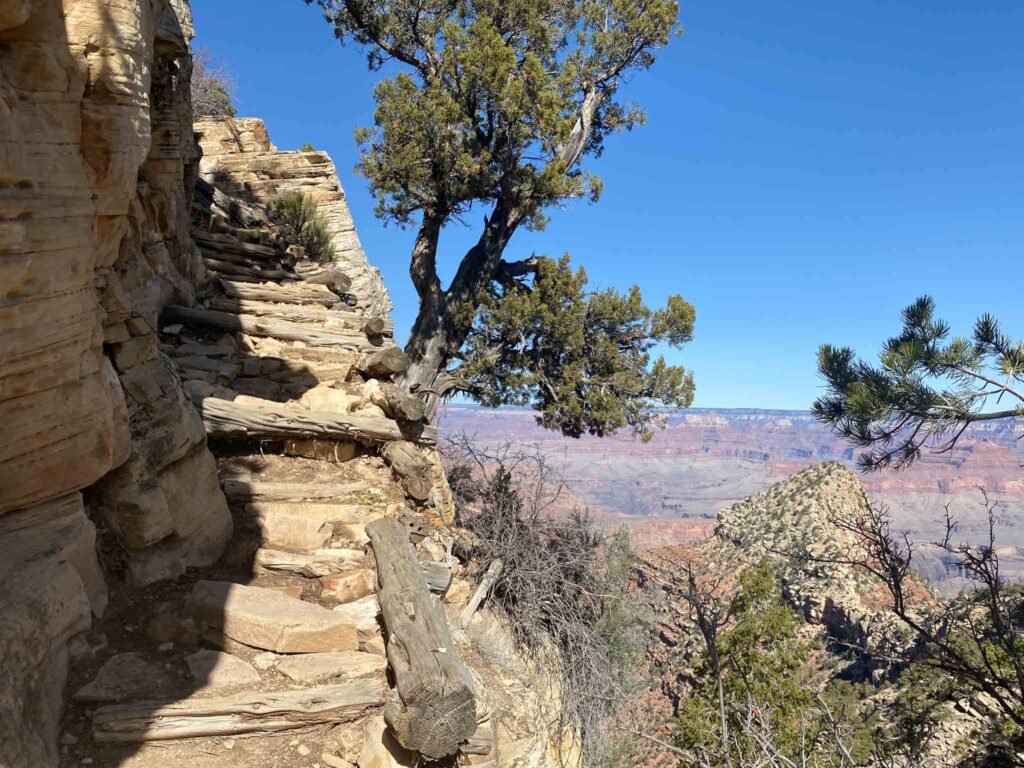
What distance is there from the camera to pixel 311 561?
4.95m

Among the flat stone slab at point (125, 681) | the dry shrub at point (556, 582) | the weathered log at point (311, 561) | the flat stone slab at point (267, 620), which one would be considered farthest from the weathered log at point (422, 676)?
the dry shrub at point (556, 582)

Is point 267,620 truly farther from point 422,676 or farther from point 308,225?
point 308,225

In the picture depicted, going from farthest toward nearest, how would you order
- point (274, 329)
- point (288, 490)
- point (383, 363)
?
point (274, 329), point (383, 363), point (288, 490)

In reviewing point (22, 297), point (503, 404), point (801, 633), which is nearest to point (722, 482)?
point (801, 633)

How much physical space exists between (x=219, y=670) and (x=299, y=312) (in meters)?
5.21

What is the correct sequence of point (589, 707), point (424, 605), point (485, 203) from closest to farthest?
1. point (424, 605)
2. point (589, 707)
3. point (485, 203)

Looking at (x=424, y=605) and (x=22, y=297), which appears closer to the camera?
(x=22, y=297)

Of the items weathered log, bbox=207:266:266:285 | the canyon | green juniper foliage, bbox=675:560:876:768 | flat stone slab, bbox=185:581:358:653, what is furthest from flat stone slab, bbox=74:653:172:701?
the canyon

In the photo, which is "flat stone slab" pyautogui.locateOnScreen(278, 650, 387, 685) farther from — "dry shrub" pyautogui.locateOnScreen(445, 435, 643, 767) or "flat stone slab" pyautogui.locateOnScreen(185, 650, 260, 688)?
"dry shrub" pyautogui.locateOnScreen(445, 435, 643, 767)

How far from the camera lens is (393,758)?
3475mm

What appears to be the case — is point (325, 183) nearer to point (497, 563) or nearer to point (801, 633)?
point (497, 563)

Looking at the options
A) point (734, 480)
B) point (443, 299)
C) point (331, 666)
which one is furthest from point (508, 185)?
point (734, 480)

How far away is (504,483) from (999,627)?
20.2 feet

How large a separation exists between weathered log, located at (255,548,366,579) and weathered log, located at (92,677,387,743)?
1.24 m
